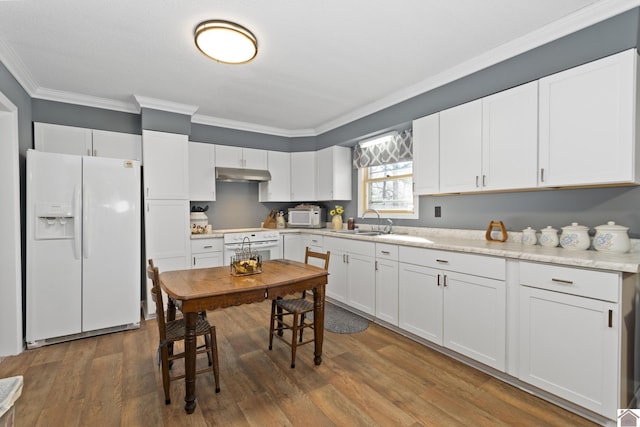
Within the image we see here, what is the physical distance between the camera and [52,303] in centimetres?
281

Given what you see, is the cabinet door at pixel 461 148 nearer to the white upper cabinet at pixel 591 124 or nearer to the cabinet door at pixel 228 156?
the white upper cabinet at pixel 591 124

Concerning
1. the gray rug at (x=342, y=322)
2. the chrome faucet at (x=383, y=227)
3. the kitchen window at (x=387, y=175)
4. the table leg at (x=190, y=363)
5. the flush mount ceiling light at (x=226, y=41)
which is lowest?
the gray rug at (x=342, y=322)

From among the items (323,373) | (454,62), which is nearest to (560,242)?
(454,62)

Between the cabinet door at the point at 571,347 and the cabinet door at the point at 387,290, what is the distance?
1141mm

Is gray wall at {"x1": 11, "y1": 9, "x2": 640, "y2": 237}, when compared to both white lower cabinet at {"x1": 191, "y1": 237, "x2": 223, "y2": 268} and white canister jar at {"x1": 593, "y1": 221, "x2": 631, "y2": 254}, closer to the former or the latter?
white canister jar at {"x1": 593, "y1": 221, "x2": 631, "y2": 254}

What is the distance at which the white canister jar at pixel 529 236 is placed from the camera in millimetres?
2395

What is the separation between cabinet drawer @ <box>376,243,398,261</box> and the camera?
2.98 metres

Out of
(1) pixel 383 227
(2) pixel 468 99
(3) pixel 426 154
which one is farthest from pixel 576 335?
(1) pixel 383 227

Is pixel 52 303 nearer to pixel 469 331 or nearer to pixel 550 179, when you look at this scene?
pixel 469 331

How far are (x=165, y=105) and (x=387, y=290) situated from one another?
3.41m

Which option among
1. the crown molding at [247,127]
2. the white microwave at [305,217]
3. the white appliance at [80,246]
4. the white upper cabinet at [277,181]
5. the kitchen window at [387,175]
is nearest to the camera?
Answer: the white appliance at [80,246]

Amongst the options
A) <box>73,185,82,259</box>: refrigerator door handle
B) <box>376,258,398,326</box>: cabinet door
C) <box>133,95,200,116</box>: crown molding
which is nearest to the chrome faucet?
<box>376,258,398,326</box>: cabinet door

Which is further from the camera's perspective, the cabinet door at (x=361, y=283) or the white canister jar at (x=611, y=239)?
the cabinet door at (x=361, y=283)

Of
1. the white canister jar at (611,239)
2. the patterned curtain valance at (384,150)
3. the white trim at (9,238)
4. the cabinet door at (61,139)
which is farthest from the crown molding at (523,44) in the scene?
the white trim at (9,238)
